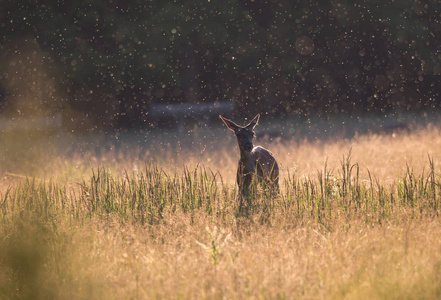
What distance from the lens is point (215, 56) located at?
27.6 metres

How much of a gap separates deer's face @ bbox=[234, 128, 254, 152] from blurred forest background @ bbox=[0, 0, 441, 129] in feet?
43.9

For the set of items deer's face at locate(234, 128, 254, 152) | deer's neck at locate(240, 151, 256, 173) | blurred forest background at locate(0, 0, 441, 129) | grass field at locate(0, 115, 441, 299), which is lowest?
grass field at locate(0, 115, 441, 299)

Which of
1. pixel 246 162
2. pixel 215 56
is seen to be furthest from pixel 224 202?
pixel 215 56

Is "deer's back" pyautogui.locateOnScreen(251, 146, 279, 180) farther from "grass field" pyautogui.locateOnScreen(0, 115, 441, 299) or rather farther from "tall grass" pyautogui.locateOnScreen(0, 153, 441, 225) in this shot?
"grass field" pyautogui.locateOnScreen(0, 115, 441, 299)

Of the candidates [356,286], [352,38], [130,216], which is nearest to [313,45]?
[352,38]

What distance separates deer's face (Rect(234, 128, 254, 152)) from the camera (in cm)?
848

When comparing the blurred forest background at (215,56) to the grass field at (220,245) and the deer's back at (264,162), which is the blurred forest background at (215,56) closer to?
the deer's back at (264,162)

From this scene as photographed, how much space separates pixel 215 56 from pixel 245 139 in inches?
768

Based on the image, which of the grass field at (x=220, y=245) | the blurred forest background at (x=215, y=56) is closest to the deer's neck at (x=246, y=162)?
the grass field at (x=220, y=245)

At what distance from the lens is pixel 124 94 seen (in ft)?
87.2

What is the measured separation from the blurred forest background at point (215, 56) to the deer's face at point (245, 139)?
43.9ft

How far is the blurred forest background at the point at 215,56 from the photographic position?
21297 mm


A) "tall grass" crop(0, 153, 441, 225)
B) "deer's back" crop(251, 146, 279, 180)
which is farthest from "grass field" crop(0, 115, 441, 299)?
"deer's back" crop(251, 146, 279, 180)

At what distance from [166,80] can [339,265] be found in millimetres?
17994
